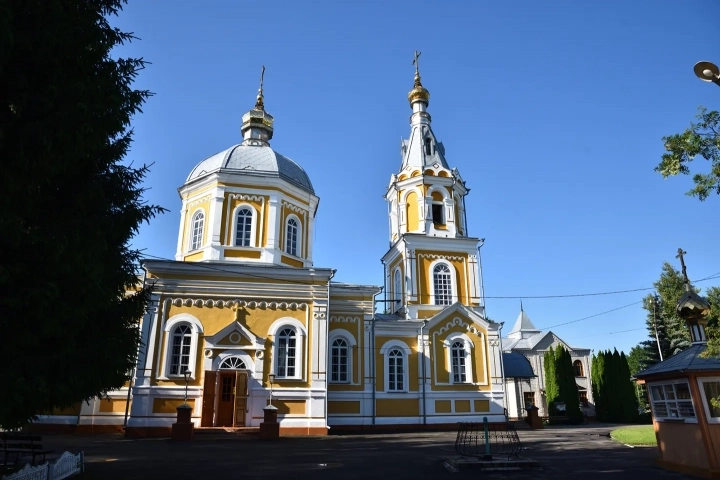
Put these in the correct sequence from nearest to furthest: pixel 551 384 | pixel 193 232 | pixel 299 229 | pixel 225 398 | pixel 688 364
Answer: pixel 688 364, pixel 225 398, pixel 193 232, pixel 299 229, pixel 551 384

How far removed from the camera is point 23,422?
22.8 feet

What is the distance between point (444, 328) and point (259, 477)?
15.9 meters

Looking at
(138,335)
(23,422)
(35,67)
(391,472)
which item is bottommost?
(391,472)

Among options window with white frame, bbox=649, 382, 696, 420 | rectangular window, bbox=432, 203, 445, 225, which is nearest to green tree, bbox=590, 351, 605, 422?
rectangular window, bbox=432, 203, 445, 225

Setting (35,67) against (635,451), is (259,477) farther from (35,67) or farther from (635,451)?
(635,451)

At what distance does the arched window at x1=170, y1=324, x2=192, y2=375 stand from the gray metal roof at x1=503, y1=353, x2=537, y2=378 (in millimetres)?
22873

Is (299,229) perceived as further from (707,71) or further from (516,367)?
(516,367)

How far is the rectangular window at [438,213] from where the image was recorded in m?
27.4

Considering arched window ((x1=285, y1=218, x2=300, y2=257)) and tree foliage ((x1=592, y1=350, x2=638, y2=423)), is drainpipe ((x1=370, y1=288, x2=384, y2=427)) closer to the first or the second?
arched window ((x1=285, y1=218, x2=300, y2=257))

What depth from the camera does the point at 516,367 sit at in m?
35.1

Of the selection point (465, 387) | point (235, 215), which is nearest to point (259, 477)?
point (235, 215)

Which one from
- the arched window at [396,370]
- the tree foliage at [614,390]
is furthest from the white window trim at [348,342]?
the tree foliage at [614,390]

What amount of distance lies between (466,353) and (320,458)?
43.9 feet

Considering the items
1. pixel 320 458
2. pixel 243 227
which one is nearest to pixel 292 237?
pixel 243 227
